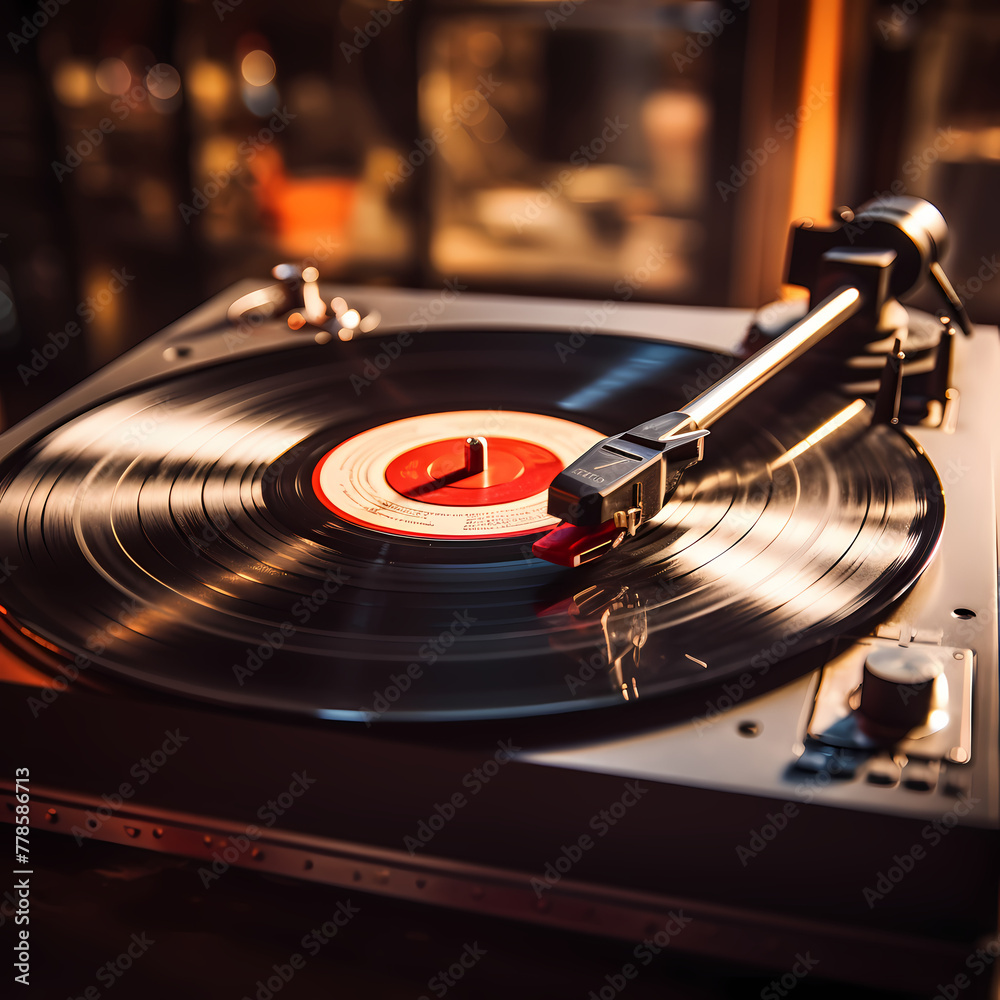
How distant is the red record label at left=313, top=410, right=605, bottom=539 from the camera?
0.89 meters

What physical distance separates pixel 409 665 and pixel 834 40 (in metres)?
2.24

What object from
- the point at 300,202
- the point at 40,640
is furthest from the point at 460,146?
the point at 40,640

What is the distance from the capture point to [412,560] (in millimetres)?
804

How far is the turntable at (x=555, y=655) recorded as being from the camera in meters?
0.58

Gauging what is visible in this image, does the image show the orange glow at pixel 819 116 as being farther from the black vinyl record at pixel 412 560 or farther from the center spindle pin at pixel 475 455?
the center spindle pin at pixel 475 455

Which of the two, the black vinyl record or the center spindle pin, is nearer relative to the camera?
the black vinyl record

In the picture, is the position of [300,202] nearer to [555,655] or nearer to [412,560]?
[412,560]

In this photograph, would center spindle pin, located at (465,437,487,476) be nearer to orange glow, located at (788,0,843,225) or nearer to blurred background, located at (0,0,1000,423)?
blurred background, located at (0,0,1000,423)

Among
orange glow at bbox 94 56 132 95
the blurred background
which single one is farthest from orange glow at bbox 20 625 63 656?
orange glow at bbox 94 56 132 95

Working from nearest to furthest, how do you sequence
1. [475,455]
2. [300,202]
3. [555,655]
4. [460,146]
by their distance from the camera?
[555,655] → [475,455] → [460,146] → [300,202]

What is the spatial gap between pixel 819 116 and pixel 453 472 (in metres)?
1.89

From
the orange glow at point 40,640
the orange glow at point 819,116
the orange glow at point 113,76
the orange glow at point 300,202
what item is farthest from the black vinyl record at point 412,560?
the orange glow at point 113,76

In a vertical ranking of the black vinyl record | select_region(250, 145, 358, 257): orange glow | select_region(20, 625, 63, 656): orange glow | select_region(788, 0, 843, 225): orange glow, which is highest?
select_region(788, 0, 843, 225): orange glow

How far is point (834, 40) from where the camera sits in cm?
240
